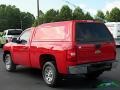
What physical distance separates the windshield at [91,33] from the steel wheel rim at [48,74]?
1315mm

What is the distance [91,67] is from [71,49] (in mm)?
863

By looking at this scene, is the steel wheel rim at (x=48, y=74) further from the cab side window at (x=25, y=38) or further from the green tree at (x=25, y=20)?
the green tree at (x=25, y=20)

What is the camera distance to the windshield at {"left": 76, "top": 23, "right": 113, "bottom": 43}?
10297 mm

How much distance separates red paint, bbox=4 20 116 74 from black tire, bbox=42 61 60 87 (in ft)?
0.87

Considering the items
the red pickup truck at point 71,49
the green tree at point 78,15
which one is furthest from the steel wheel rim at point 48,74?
the green tree at point 78,15

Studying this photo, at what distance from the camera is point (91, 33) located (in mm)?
10633

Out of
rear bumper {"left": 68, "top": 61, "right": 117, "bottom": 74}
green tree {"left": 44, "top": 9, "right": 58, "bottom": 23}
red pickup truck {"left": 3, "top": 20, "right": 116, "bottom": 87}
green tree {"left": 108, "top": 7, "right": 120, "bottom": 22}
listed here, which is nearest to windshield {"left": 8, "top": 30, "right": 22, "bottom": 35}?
red pickup truck {"left": 3, "top": 20, "right": 116, "bottom": 87}

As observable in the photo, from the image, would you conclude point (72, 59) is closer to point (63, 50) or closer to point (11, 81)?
point (63, 50)

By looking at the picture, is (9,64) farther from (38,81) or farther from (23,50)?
(38,81)

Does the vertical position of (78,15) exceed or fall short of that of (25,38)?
it exceeds it

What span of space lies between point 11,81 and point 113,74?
3.48 m

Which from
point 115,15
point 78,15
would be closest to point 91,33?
point 78,15

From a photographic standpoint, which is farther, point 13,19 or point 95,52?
point 13,19

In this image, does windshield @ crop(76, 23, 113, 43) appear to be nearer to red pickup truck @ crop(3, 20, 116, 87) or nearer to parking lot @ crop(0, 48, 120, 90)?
red pickup truck @ crop(3, 20, 116, 87)
